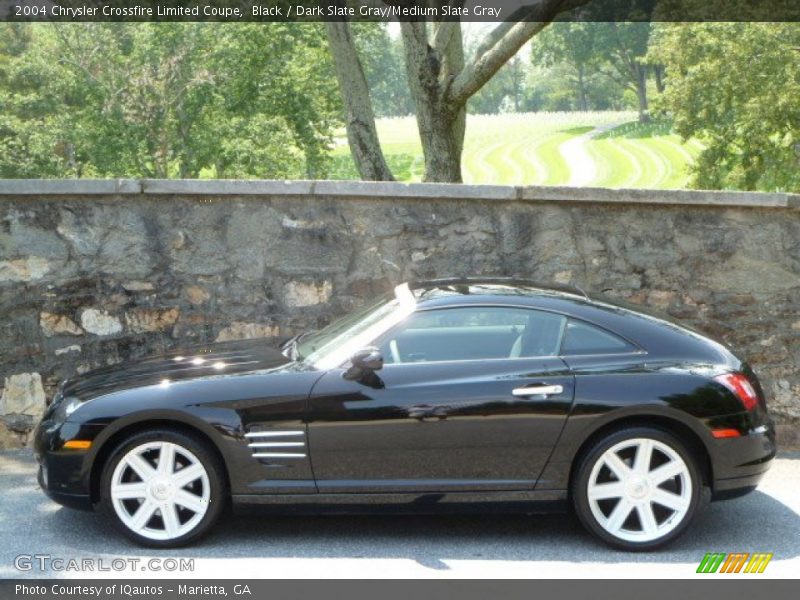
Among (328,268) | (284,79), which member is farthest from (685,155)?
(328,268)

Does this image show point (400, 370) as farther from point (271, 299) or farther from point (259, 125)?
point (259, 125)

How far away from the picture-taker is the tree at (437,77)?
1137cm

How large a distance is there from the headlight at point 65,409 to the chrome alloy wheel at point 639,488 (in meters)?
2.73

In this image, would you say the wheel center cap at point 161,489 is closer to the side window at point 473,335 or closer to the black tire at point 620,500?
the side window at point 473,335

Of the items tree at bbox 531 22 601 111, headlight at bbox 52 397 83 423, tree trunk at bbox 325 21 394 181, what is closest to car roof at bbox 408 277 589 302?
headlight at bbox 52 397 83 423

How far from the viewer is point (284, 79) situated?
1165 inches

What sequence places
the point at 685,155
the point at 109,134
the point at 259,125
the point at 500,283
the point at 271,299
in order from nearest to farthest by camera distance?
the point at 500,283 → the point at 271,299 → the point at 259,125 → the point at 109,134 → the point at 685,155

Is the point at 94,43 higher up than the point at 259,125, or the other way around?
the point at 94,43

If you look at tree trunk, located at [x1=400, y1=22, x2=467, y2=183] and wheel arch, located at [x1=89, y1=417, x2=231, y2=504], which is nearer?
wheel arch, located at [x1=89, y1=417, x2=231, y2=504]

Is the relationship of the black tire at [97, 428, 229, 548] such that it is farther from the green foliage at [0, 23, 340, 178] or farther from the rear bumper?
the green foliage at [0, 23, 340, 178]

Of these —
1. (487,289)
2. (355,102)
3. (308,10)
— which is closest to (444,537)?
(487,289)

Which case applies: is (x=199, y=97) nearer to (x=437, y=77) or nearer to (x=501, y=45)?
(x=437, y=77)

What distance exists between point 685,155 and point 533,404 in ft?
196

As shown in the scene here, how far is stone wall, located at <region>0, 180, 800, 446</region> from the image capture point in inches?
329
